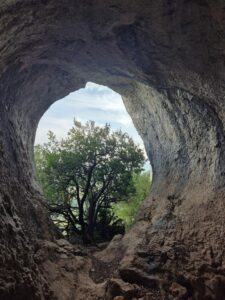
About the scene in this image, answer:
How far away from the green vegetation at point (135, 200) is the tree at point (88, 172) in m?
1.18

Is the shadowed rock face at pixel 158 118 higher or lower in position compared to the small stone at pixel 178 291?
higher

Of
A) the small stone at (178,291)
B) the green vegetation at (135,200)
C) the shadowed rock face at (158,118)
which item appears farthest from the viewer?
the green vegetation at (135,200)

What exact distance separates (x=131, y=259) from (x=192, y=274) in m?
2.29

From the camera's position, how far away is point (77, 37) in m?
8.80

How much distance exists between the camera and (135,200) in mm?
22547

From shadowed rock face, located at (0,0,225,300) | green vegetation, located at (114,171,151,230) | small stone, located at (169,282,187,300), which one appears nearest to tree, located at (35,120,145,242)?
green vegetation, located at (114,171,151,230)

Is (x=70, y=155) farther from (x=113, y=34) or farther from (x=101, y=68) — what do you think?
(x=113, y=34)

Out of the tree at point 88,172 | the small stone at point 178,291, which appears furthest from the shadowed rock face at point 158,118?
the tree at point 88,172

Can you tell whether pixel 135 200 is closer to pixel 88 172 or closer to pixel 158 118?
pixel 88 172

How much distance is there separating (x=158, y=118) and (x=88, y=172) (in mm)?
7028

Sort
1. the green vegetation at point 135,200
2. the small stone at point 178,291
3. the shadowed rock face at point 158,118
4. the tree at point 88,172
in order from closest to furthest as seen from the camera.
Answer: the shadowed rock face at point 158,118 < the small stone at point 178,291 < the tree at point 88,172 < the green vegetation at point 135,200

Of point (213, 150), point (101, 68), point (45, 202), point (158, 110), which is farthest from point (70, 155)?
point (213, 150)

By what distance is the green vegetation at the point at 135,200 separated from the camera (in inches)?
888

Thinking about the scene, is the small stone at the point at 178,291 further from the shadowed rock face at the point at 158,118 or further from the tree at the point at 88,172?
the tree at the point at 88,172
